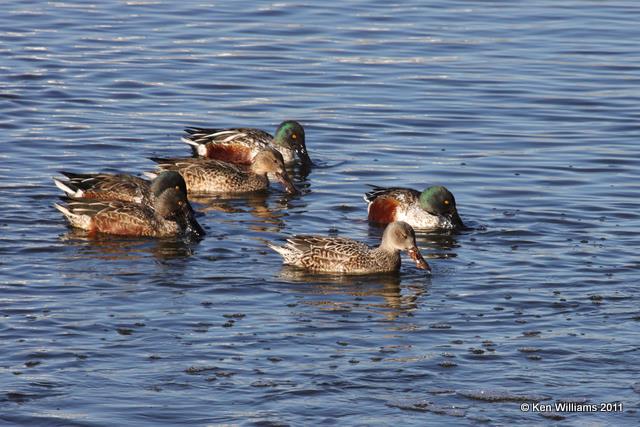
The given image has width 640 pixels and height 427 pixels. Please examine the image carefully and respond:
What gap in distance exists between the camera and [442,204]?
15023 mm

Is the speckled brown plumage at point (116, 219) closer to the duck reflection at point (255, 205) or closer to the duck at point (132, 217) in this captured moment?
the duck at point (132, 217)

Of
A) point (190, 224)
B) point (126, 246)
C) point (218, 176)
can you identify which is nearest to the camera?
point (126, 246)

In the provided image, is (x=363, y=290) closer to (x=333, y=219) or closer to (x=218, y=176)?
(x=333, y=219)

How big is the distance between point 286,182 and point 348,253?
412 cm

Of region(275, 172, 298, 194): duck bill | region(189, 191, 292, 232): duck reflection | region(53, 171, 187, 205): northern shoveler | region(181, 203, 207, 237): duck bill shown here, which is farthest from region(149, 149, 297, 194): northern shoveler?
region(181, 203, 207, 237): duck bill

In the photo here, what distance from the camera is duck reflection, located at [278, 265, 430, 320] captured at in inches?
477

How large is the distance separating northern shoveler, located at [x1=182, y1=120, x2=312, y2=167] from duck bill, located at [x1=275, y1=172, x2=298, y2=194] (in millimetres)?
909

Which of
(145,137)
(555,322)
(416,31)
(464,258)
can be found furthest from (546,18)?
(555,322)

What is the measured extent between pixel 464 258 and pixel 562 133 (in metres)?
6.22

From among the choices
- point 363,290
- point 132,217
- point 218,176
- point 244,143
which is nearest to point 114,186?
point 132,217

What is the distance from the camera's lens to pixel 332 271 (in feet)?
43.0

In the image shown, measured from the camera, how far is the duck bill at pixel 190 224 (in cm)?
1448

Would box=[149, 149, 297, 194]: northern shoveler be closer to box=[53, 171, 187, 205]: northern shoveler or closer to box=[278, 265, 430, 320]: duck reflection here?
box=[53, 171, 187, 205]: northern shoveler

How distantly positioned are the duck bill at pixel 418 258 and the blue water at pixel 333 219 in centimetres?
20
